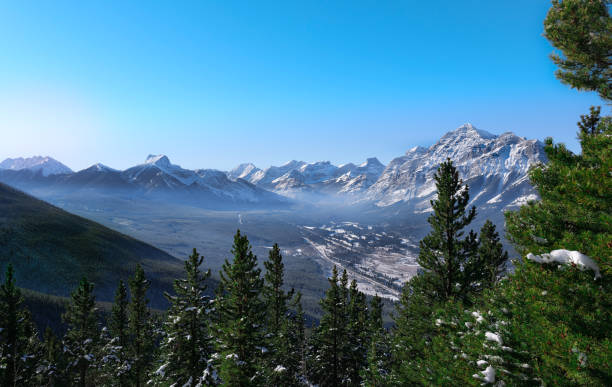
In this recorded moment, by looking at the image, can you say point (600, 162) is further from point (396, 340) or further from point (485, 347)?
point (396, 340)

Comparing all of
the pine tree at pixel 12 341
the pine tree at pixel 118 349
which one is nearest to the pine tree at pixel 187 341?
the pine tree at pixel 12 341

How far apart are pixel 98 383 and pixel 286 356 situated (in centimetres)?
3785

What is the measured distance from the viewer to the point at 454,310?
42.2ft

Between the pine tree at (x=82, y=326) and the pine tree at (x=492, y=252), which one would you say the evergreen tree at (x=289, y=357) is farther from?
the pine tree at (x=82, y=326)

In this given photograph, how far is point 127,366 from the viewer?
29.2 meters

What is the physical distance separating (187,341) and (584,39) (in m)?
25.6

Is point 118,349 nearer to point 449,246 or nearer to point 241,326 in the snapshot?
point 241,326

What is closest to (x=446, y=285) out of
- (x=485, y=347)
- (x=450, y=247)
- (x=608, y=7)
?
(x=450, y=247)

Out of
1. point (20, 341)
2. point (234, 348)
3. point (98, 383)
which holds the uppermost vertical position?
point (234, 348)

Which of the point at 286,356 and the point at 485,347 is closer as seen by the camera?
the point at 485,347

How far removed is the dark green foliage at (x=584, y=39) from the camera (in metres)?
7.84

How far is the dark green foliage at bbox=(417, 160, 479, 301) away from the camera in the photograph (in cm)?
1914

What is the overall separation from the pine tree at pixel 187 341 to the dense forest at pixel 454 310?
0.09 metres

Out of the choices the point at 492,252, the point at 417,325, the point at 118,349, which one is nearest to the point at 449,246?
the point at 417,325
